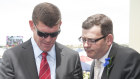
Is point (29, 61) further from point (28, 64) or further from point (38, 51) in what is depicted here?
point (38, 51)

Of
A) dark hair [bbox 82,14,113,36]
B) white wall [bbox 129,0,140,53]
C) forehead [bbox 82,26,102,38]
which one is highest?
dark hair [bbox 82,14,113,36]

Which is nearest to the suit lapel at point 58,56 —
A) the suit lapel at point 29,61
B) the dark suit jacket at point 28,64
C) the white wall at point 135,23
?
the dark suit jacket at point 28,64

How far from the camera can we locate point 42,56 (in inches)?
80.4

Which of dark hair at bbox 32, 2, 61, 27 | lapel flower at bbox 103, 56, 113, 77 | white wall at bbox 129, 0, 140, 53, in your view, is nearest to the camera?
dark hair at bbox 32, 2, 61, 27

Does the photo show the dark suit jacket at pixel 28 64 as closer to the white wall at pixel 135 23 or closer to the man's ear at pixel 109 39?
the man's ear at pixel 109 39

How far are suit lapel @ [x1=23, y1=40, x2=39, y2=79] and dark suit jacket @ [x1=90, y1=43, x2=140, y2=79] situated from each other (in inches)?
29.0

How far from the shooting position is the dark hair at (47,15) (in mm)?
1865

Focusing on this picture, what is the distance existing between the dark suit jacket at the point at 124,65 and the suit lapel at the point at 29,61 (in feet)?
2.41

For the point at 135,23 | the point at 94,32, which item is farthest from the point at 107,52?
the point at 135,23

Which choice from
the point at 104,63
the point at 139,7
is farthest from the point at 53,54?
the point at 139,7

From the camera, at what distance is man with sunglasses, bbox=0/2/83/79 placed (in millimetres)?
1887

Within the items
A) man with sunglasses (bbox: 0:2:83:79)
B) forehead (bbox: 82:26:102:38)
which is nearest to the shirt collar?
man with sunglasses (bbox: 0:2:83:79)

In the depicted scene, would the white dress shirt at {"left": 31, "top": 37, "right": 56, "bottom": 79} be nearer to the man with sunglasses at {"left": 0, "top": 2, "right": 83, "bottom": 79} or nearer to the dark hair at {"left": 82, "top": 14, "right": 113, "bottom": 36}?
the man with sunglasses at {"left": 0, "top": 2, "right": 83, "bottom": 79}

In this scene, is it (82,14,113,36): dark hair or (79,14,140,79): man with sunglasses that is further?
(82,14,113,36): dark hair
